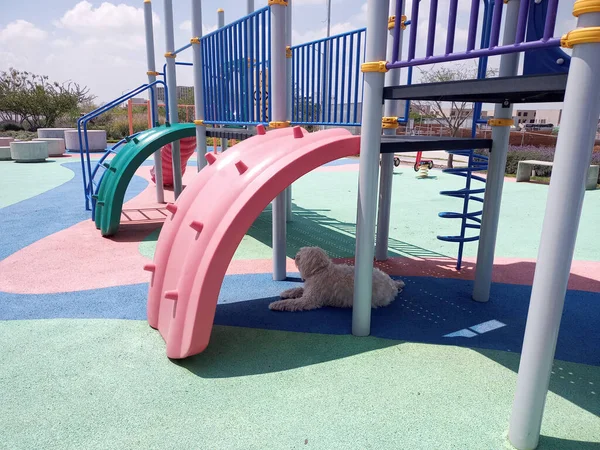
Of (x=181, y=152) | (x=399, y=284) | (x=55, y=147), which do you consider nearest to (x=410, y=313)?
(x=399, y=284)

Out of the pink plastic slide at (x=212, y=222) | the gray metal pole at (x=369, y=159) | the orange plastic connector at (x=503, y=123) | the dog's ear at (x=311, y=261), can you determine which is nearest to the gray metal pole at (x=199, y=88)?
the pink plastic slide at (x=212, y=222)

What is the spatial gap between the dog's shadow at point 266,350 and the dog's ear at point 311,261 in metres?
0.79

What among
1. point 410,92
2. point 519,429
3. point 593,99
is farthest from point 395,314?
point 593,99

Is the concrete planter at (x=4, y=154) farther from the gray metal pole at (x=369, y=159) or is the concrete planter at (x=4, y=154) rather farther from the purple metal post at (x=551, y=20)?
the purple metal post at (x=551, y=20)

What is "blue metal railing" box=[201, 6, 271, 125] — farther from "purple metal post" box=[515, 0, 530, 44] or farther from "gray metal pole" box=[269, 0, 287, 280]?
"purple metal post" box=[515, 0, 530, 44]

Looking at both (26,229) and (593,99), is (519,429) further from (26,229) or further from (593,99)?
(26,229)

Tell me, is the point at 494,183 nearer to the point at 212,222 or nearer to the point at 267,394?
the point at 212,222

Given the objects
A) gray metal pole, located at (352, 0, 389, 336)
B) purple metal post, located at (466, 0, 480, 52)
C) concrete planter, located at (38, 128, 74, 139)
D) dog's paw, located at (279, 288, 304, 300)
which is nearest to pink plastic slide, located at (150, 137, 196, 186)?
dog's paw, located at (279, 288, 304, 300)

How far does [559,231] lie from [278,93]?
3.43 metres

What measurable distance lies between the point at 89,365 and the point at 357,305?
7.39 feet

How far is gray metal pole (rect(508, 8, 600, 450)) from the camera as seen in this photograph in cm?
208

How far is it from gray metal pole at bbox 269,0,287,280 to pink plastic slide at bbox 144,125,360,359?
88cm

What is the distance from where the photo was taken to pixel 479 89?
2.86 metres

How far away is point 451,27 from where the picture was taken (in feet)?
9.91
